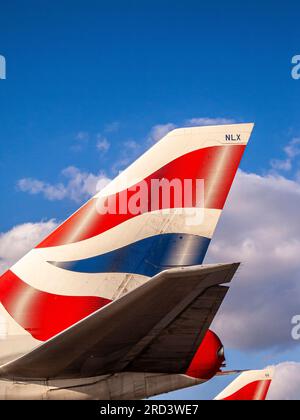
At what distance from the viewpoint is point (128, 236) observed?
11.9 meters

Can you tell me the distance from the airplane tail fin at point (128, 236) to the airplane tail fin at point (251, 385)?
47.6 ft

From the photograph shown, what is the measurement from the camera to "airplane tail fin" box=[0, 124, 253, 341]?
11562mm

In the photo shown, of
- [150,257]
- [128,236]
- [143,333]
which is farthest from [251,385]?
[143,333]

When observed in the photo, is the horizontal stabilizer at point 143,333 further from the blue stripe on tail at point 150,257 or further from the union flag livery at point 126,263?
the blue stripe on tail at point 150,257

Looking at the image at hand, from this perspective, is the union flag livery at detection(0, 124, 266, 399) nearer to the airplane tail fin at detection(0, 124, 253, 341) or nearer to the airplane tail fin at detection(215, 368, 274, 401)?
the airplane tail fin at detection(0, 124, 253, 341)

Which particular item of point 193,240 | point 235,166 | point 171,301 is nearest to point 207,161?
point 235,166

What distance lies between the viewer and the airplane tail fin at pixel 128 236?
1156cm

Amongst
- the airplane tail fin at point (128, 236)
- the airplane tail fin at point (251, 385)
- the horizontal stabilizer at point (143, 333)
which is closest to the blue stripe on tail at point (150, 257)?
the airplane tail fin at point (128, 236)

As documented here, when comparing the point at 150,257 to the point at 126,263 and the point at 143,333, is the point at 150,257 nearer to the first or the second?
the point at 126,263

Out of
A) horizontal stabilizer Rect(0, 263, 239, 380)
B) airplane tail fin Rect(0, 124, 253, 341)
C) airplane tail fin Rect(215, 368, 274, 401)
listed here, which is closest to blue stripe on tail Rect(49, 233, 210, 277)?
airplane tail fin Rect(0, 124, 253, 341)

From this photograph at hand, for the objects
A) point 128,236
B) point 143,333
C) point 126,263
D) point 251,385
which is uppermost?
point 128,236

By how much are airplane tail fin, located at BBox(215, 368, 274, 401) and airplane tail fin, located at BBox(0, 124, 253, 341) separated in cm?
1452

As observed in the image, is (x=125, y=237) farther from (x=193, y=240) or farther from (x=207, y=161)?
(x=207, y=161)

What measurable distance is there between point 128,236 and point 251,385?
586 inches
